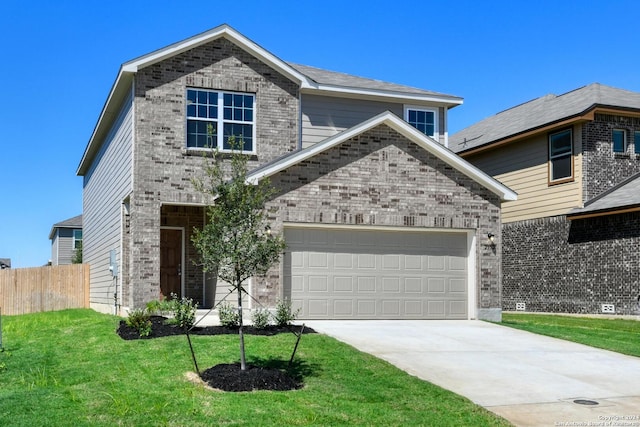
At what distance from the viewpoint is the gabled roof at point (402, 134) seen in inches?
628

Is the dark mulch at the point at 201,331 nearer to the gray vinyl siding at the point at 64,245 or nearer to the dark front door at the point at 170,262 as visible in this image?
the dark front door at the point at 170,262

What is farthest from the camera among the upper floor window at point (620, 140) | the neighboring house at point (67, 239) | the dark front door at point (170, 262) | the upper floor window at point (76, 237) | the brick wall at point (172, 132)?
the neighboring house at point (67, 239)

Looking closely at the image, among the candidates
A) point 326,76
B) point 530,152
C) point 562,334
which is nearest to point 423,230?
point 562,334

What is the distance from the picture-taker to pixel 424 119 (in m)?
21.3

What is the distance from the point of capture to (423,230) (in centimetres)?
1734

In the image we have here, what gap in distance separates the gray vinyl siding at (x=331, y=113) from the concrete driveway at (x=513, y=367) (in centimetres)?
621

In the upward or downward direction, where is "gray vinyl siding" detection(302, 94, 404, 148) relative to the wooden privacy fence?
upward

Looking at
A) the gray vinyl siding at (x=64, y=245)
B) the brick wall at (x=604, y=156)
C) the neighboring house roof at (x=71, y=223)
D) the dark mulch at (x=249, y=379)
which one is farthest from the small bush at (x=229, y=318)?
the gray vinyl siding at (x=64, y=245)

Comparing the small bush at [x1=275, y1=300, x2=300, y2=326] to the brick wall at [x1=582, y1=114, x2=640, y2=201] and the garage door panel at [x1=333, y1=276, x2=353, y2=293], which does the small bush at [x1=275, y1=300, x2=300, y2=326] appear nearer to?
the garage door panel at [x1=333, y1=276, x2=353, y2=293]

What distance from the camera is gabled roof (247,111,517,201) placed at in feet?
52.3

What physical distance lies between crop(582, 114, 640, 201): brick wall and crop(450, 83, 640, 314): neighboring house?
0.03 meters

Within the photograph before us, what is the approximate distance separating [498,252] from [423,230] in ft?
6.73

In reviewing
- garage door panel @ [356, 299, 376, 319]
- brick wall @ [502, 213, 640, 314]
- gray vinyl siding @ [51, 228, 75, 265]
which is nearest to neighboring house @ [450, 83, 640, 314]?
brick wall @ [502, 213, 640, 314]

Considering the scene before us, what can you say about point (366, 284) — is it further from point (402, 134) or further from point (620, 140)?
point (620, 140)
